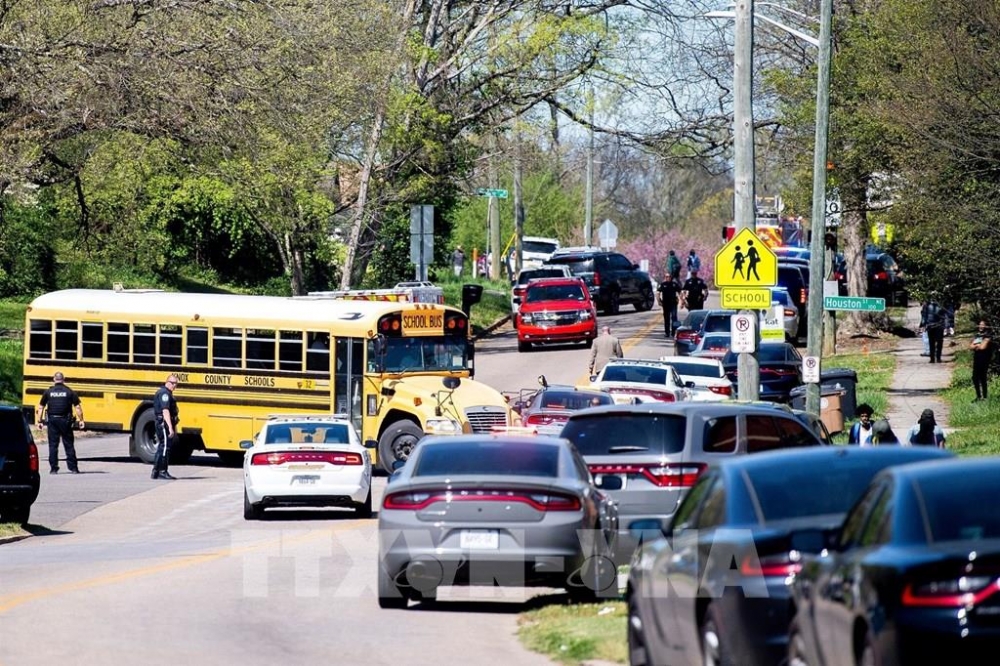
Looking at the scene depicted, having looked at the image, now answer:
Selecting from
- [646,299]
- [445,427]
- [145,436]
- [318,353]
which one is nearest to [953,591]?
[445,427]

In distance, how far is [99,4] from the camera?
111 ft

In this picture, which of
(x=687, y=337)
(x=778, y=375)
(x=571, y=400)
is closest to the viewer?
(x=571, y=400)

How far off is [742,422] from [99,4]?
20.8 metres

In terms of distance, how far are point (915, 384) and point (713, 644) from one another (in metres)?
35.4

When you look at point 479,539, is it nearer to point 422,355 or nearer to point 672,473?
point 672,473

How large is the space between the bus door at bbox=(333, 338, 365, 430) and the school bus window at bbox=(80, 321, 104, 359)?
4.86 m

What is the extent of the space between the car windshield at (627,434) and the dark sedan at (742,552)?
5413mm

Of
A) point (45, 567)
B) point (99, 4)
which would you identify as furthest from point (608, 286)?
point (45, 567)

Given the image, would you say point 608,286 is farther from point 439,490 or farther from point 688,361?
point 439,490

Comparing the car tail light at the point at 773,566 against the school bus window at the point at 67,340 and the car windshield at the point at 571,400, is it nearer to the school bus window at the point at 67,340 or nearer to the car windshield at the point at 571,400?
the car windshield at the point at 571,400

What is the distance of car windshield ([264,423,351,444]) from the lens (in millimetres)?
24234

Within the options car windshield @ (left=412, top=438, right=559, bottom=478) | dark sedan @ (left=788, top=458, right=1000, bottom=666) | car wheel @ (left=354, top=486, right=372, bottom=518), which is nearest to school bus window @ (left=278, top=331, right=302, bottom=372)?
car wheel @ (left=354, top=486, right=372, bottom=518)

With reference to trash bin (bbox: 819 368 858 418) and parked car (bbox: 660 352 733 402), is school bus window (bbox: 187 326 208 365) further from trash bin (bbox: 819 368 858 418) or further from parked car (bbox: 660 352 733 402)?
trash bin (bbox: 819 368 858 418)

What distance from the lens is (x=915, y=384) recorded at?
4388 cm
